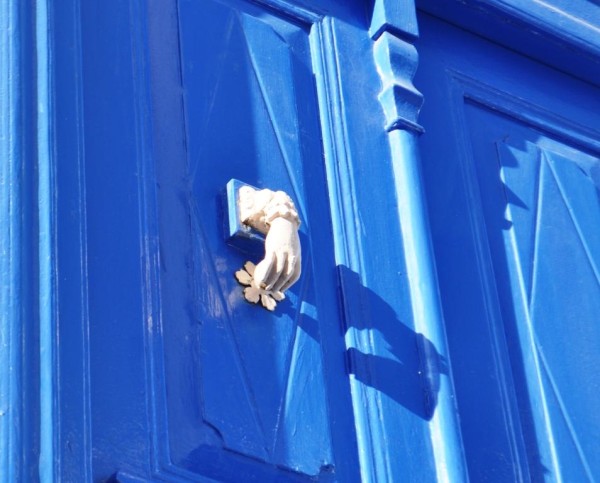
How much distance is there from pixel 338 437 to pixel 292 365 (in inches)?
5.5

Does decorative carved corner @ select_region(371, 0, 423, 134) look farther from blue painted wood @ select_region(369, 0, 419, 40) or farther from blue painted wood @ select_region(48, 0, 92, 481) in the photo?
blue painted wood @ select_region(48, 0, 92, 481)

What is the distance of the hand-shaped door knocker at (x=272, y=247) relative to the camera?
2.67 meters

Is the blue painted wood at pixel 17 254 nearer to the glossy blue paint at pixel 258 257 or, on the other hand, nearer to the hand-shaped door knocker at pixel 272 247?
the glossy blue paint at pixel 258 257

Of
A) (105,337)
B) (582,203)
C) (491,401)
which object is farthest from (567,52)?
(105,337)

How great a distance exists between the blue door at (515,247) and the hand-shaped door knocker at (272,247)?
1.34ft

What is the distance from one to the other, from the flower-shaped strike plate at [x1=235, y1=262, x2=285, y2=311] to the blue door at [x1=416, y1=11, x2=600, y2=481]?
40cm

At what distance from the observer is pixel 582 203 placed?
343 centimetres

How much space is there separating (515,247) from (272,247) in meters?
0.72

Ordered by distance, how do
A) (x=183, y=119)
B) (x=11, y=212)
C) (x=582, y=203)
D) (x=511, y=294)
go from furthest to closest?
(x=582, y=203)
(x=511, y=294)
(x=183, y=119)
(x=11, y=212)

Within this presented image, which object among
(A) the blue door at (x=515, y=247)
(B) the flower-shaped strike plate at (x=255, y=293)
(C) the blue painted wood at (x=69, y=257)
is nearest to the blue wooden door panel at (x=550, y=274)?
(A) the blue door at (x=515, y=247)

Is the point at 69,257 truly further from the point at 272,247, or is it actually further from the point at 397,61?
the point at 397,61

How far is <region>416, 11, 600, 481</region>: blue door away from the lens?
116 inches

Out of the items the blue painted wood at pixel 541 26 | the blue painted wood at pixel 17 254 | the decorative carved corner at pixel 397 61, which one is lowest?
the blue painted wood at pixel 17 254

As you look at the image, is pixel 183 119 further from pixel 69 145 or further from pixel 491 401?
pixel 491 401
